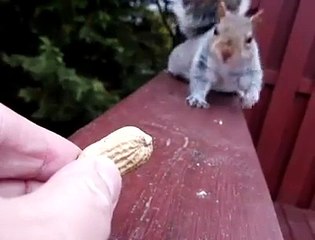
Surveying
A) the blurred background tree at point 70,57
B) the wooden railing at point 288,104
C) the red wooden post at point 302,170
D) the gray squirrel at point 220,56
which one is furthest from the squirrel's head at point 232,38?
the red wooden post at point 302,170

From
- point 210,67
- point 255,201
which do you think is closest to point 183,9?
point 210,67

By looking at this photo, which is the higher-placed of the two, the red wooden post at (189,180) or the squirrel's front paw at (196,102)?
the red wooden post at (189,180)

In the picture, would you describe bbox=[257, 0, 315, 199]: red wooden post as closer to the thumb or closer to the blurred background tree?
the blurred background tree

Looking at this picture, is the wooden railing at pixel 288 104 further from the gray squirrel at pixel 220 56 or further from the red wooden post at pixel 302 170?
the gray squirrel at pixel 220 56

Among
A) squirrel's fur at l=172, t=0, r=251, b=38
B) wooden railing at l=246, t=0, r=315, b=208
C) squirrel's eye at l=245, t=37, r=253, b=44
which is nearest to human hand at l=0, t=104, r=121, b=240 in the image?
squirrel's eye at l=245, t=37, r=253, b=44

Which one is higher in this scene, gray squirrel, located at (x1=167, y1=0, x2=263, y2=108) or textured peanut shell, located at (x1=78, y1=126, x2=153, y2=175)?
textured peanut shell, located at (x1=78, y1=126, x2=153, y2=175)

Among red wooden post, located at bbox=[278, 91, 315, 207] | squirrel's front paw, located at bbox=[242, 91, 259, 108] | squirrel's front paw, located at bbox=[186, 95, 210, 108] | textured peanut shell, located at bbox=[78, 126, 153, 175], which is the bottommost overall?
red wooden post, located at bbox=[278, 91, 315, 207]

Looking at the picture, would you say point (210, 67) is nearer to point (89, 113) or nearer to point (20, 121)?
point (89, 113)
